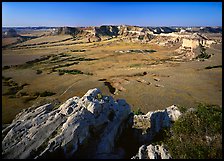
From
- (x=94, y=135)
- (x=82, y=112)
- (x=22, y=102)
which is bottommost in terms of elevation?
(x=22, y=102)

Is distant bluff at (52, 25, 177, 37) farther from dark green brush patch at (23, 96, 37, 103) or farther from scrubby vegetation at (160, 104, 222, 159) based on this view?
scrubby vegetation at (160, 104, 222, 159)

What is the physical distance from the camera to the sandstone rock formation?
9.36 metres

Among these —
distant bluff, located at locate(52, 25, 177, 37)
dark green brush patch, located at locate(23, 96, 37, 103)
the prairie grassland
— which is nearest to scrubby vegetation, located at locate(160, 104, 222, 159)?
the prairie grassland

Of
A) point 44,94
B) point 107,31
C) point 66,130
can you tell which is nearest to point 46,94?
point 44,94

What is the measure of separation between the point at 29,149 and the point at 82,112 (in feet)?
8.92

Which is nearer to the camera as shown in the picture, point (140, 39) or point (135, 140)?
point (135, 140)

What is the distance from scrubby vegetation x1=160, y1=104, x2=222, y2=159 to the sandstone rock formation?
2736 millimetres

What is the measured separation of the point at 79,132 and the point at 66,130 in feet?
1.73

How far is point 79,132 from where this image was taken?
10.1 m

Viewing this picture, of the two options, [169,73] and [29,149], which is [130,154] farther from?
[169,73]

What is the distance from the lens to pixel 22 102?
84.5ft

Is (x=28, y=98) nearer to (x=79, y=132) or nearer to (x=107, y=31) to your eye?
(x=79, y=132)

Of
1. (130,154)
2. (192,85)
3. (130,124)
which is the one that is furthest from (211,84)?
(130,154)

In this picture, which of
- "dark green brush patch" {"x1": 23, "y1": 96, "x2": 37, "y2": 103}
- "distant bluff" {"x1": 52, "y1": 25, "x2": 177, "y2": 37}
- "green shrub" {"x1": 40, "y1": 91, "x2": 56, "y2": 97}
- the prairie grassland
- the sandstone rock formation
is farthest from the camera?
"distant bluff" {"x1": 52, "y1": 25, "x2": 177, "y2": 37}
